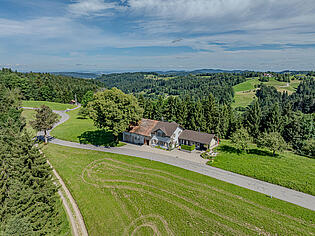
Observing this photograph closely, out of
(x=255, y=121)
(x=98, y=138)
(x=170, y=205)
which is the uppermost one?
(x=255, y=121)

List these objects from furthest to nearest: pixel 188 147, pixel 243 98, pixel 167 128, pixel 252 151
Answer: pixel 243 98, pixel 167 128, pixel 188 147, pixel 252 151

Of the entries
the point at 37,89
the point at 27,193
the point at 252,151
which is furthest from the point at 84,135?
the point at 37,89

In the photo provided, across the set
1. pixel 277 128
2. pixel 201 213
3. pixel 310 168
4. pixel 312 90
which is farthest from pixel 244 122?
pixel 312 90

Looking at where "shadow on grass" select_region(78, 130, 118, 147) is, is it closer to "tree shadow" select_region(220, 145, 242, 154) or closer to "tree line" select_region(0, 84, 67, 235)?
"tree shadow" select_region(220, 145, 242, 154)

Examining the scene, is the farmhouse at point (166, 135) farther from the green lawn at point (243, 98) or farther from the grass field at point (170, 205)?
the green lawn at point (243, 98)

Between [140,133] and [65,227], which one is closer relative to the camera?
[65,227]

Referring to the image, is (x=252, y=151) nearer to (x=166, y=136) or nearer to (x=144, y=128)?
(x=166, y=136)
